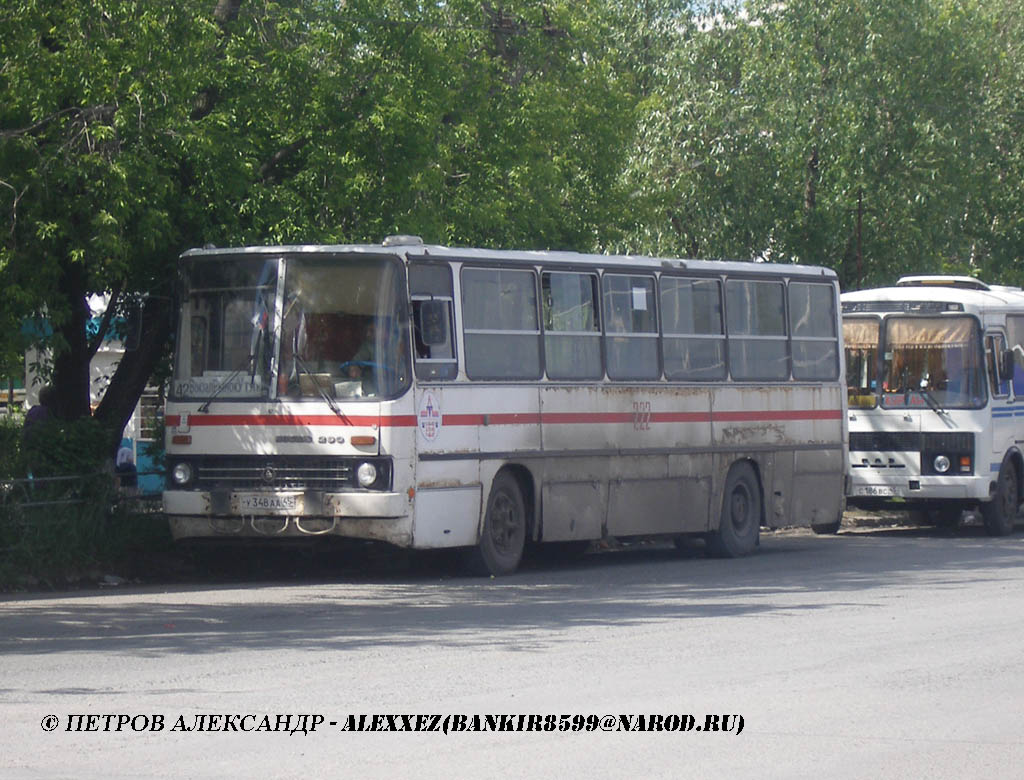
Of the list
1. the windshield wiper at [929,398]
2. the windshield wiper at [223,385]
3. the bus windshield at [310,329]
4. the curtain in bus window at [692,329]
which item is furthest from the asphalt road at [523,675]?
the windshield wiper at [929,398]

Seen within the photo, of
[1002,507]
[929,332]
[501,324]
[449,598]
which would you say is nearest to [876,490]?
[1002,507]

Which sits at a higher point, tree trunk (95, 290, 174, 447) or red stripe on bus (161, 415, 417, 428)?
tree trunk (95, 290, 174, 447)

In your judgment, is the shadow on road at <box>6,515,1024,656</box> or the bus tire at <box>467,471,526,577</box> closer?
the shadow on road at <box>6,515,1024,656</box>

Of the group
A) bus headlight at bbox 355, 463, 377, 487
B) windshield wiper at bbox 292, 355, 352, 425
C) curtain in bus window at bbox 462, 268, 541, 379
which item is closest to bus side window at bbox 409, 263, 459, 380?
curtain in bus window at bbox 462, 268, 541, 379

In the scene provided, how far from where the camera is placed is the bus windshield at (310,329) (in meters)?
15.8

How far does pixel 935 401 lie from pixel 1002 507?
1.86m

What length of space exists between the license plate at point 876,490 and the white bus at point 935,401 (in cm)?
1

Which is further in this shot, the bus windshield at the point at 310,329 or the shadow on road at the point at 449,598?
the bus windshield at the point at 310,329

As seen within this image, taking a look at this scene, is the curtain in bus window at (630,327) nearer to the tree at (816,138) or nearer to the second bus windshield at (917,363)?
the second bus windshield at (917,363)

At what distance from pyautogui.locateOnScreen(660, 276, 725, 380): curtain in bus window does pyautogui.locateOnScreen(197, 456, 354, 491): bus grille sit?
15.8 feet

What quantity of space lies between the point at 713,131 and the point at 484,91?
897cm

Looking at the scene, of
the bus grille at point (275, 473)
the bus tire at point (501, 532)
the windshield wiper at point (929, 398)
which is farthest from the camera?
the windshield wiper at point (929, 398)

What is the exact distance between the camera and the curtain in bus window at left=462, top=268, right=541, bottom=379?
16703 mm

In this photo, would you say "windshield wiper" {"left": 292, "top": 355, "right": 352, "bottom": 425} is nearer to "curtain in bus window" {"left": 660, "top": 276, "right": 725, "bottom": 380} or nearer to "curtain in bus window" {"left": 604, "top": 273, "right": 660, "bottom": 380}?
"curtain in bus window" {"left": 604, "top": 273, "right": 660, "bottom": 380}
